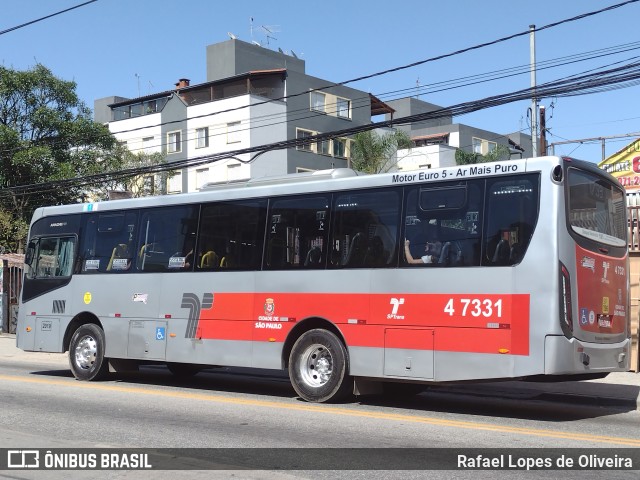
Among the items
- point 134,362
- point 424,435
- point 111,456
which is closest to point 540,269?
point 424,435

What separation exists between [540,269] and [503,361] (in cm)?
123

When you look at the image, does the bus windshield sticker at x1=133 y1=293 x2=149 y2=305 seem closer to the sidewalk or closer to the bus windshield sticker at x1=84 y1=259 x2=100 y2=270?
the bus windshield sticker at x1=84 y1=259 x2=100 y2=270

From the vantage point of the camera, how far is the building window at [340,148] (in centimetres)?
5712

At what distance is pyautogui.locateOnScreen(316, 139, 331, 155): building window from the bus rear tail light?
46.4m

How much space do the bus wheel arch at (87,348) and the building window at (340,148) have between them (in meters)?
41.9

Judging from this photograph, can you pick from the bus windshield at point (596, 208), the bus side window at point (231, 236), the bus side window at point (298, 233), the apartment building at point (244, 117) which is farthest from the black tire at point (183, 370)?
the apartment building at point (244, 117)

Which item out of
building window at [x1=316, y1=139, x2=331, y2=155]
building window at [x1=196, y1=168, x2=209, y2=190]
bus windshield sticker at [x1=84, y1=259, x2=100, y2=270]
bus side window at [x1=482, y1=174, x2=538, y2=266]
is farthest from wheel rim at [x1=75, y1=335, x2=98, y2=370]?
building window at [x1=316, y1=139, x2=331, y2=155]

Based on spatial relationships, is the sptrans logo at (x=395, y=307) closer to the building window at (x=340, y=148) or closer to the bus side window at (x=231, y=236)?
the bus side window at (x=231, y=236)

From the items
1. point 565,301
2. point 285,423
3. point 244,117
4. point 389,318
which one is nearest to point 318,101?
point 244,117

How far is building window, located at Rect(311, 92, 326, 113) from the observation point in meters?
54.9

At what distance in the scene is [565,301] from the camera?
392 inches

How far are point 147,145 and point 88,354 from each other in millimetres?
44962

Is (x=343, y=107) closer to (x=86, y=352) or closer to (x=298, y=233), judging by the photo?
(x=86, y=352)

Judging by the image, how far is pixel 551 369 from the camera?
9750mm
